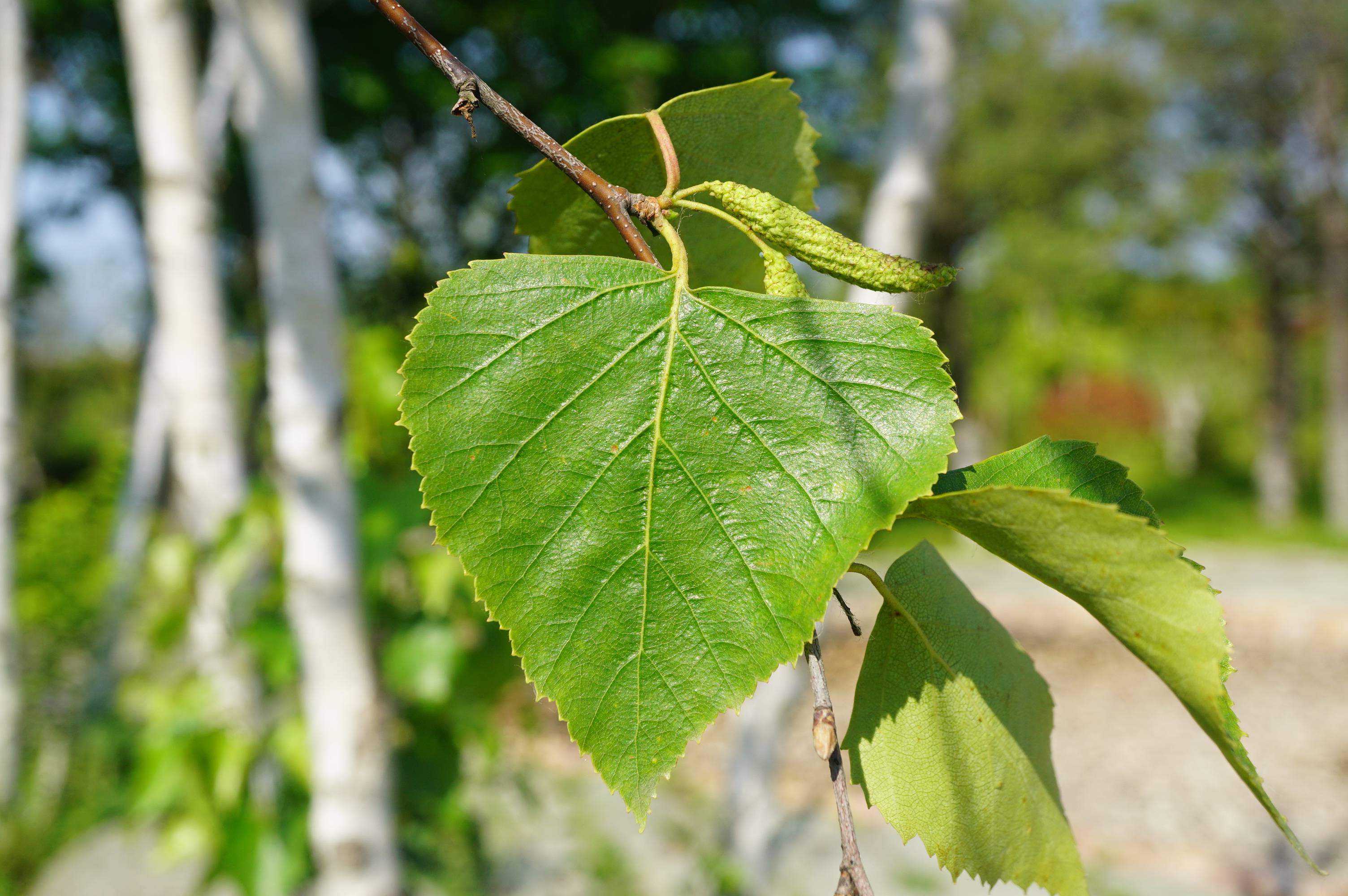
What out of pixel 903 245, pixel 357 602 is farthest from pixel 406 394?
pixel 903 245

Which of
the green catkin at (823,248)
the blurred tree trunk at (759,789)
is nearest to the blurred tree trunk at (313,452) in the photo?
the blurred tree trunk at (759,789)

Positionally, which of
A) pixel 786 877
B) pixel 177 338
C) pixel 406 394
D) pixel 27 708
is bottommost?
pixel 786 877

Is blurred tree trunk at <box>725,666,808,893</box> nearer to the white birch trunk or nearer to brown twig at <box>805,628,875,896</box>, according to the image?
the white birch trunk

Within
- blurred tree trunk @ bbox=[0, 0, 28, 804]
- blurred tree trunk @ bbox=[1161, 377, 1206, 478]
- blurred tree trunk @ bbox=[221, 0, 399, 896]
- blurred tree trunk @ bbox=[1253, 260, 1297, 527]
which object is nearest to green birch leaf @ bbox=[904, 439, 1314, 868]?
blurred tree trunk @ bbox=[221, 0, 399, 896]

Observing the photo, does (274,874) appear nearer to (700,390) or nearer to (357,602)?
(357,602)

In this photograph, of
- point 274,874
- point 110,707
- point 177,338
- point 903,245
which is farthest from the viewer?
point 110,707

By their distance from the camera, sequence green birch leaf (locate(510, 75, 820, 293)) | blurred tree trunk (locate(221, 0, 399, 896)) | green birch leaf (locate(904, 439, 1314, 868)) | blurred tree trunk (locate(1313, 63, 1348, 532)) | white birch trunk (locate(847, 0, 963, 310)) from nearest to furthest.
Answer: green birch leaf (locate(904, 439, 1314, 868)), green birch leaf (locate(510, 75, 820, 293)), blurred tree trunk (locate(221, 0, 399, 896)), white birch trunk (locate(847, 0, 963, 310)), blurred tree trunk (locate(1313, 63, 1348, 532))
